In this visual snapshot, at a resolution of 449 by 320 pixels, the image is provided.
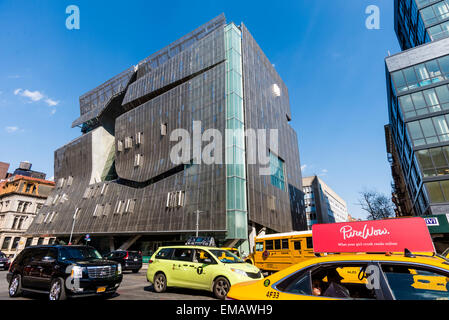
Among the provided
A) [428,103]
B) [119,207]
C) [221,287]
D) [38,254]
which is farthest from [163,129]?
[428,103]

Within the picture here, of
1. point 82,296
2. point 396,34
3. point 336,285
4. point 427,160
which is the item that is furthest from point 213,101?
point 396,34

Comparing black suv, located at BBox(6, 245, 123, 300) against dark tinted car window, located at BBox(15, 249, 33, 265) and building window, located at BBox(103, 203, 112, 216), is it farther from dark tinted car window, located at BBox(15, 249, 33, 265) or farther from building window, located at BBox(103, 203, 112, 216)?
building window, located at BBox(103, 203, 112, 216)

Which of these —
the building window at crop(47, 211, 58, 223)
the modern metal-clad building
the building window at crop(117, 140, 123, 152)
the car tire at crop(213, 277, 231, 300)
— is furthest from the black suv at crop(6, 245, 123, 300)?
the building window at crop(47, 211, 58, 223)

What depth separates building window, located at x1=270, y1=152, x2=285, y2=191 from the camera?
3725 centimetres

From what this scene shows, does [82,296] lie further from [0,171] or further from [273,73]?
[0,171]

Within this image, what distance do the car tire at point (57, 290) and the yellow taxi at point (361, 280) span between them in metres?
6.06

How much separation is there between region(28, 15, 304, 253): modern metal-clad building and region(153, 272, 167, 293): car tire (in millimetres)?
17809

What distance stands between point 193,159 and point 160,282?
2358 cm

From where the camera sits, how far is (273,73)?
49875 millimetres

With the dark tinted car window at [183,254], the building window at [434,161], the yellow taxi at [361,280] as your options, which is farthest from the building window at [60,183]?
the building window at [434,161]

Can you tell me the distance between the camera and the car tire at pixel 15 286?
27.6 ft
